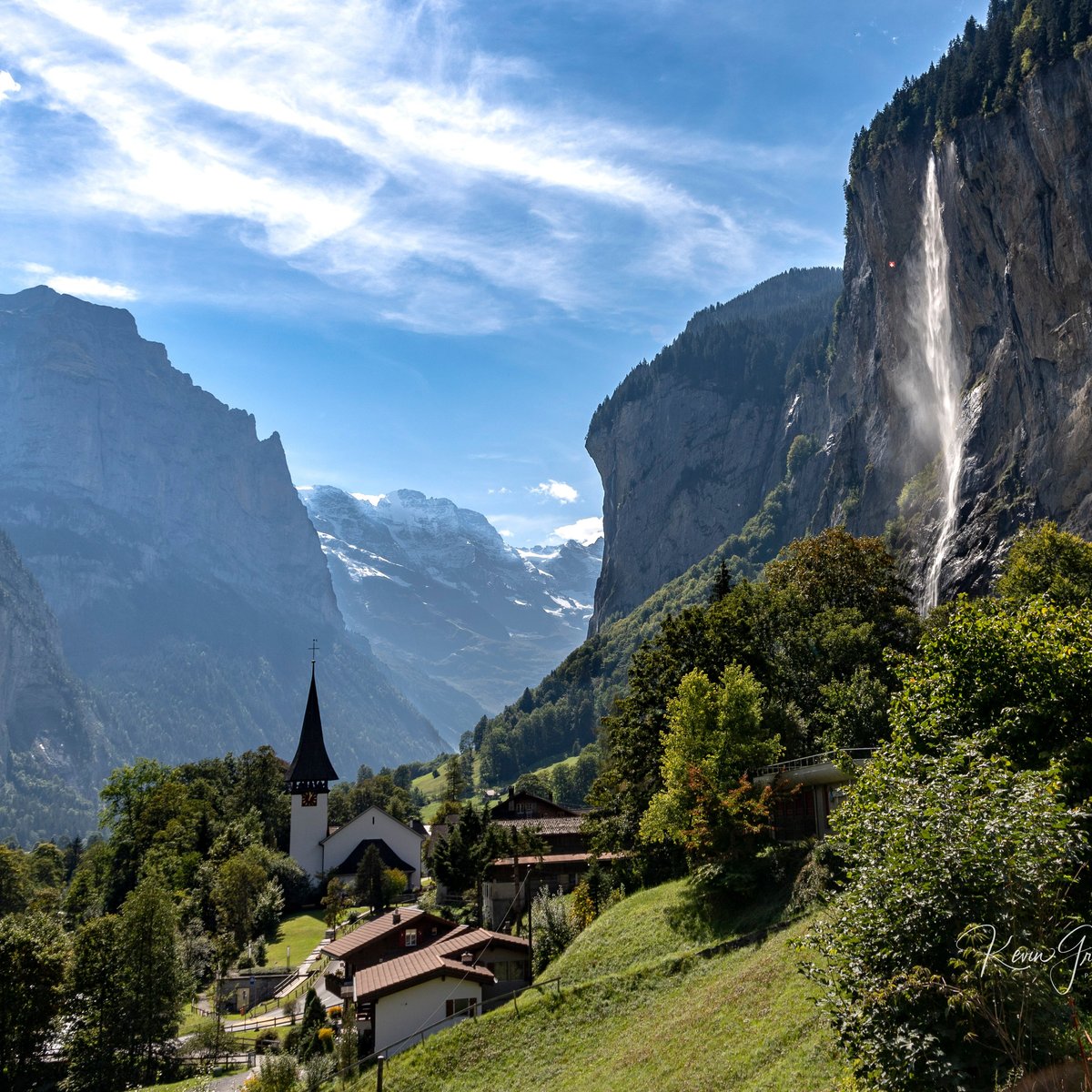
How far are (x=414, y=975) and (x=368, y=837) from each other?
58.0 meters

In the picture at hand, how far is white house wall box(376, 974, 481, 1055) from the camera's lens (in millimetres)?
37312

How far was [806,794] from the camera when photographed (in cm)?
3816

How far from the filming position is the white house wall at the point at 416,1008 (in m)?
37.3

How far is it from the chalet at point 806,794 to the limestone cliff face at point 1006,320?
170 feet

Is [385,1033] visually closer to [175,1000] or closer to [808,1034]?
[175,1000]

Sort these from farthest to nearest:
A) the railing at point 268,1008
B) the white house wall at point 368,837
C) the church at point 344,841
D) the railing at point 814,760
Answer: the white house wall at point 368,837 → the church at point 344,841 → the railing at point 268,1008 → the railing at point 814,760

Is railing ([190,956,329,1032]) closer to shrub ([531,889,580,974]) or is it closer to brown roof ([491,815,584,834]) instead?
brown roof ([491,815,584,834])

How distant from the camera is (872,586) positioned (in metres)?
54.1

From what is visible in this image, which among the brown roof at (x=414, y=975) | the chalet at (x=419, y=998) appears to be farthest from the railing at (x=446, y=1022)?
the brown roof at (x=414, y=975)

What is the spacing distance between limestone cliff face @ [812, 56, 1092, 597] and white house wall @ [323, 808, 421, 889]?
55.1 meters

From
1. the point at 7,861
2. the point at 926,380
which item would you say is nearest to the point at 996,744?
the point at 7,861

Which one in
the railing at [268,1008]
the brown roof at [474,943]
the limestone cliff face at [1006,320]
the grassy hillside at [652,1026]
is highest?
the limestone cliff face at [1006,320]

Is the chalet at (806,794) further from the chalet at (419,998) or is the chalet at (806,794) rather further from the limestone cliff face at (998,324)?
the limestone cliff face at (998,324)

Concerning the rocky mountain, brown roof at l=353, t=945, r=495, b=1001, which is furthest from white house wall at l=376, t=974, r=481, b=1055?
the rocky mountain
